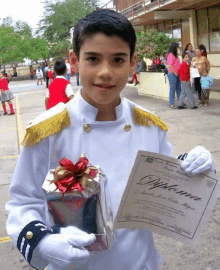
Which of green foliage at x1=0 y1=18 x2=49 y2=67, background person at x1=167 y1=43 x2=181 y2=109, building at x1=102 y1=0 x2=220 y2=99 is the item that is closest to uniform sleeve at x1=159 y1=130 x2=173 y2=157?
background person at x1=167 y1=43 x2=181 y2=109

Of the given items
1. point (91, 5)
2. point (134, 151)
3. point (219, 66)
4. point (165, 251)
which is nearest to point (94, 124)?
point (134, 151)

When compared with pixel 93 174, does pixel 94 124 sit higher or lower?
higher

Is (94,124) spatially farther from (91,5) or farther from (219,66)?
(91,5)

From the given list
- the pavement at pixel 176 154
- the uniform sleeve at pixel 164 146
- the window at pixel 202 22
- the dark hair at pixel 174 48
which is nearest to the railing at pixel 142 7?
the window at pixel 202 22

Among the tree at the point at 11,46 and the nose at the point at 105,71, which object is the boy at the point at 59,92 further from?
the tree at the point at 11,46

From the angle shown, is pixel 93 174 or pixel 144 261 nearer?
pixel 93 174

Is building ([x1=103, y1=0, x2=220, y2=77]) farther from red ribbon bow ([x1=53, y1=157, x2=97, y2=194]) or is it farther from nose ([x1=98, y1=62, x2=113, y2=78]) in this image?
red ribbon bow ([x1=53, y1=157, x2=97, y2=194])

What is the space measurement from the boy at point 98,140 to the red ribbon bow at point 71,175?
0.57ft

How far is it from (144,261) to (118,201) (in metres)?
0.27

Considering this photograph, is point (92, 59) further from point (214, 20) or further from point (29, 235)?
point (214, 20)

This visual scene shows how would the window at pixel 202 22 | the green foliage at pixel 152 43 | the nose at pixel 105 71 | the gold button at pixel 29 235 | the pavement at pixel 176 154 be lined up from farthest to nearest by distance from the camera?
the window at pixel 202 22, the green foliage at pixel 152 43, the pavement at pixel 176 154, the nose at pixel 105 71, the gold button at pixel 29 235

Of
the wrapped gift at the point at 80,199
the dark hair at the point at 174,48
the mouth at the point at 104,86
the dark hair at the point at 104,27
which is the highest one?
the dark hair at the point at 174,48

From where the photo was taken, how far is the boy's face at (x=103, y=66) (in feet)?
4.47

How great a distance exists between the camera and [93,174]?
1.19 metres
